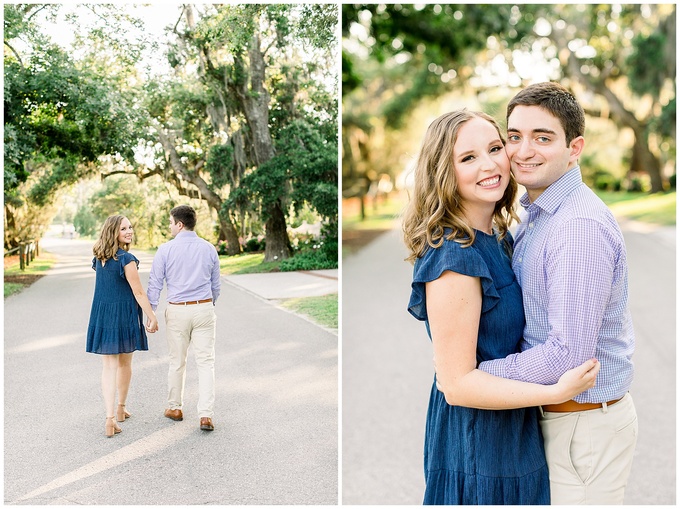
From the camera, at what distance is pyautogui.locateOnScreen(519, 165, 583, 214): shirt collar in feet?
6.25

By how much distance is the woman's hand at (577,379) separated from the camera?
1771 mm

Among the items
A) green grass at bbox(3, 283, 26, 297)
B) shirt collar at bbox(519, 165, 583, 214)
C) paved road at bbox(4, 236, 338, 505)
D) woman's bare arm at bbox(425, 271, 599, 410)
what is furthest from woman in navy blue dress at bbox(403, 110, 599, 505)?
green grass at bbox(3, 283, 26, 297)

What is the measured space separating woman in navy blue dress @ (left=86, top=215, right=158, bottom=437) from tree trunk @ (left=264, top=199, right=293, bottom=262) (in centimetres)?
63

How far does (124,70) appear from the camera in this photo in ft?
9.96

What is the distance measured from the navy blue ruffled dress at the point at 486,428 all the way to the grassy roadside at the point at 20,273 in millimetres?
1879

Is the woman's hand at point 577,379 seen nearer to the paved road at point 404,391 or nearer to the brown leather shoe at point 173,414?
the brown leather shoe at point 173,414

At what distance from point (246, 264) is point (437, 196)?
1480mm

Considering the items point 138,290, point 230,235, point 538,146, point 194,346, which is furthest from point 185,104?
point 538,146

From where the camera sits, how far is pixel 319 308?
10.7 ft

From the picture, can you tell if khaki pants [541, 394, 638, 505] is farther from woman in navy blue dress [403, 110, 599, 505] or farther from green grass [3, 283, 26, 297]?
green grass [3, 283, 26, 297]

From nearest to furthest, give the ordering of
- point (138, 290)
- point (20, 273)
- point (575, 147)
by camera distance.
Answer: point (575, 147) < point (138, 290) < point (20, 273)

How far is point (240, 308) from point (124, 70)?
121cm

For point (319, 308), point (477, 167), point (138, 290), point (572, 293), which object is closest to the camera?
point (572, 293)

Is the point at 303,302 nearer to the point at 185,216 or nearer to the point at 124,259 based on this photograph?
the point at 185,216
